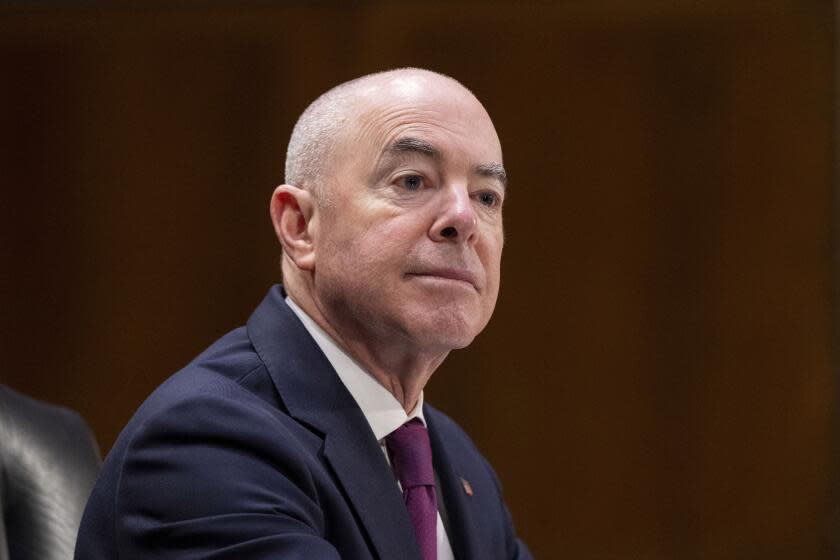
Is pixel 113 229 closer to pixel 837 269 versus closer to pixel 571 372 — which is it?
pixel 571 372

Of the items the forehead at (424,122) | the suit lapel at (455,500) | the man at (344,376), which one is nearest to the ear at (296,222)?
the man at (344,376)

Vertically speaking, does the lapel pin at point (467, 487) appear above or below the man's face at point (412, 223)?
below

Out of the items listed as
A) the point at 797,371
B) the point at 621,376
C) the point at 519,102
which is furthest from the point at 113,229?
the point at 797,371

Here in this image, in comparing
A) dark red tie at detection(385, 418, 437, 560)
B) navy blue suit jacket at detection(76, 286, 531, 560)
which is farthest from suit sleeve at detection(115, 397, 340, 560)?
dark red tie at detection(385, 418, 437, 560)

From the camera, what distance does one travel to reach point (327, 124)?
1474 millimetres

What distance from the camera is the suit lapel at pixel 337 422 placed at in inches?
50.9

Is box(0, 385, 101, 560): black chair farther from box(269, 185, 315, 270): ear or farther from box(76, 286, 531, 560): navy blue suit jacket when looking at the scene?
box(269, 185, 315, 270): ear

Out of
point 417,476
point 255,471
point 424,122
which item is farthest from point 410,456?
point 424,122

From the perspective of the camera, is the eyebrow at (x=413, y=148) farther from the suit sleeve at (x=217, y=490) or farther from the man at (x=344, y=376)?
the suit sleeve at (x=217, y=490)

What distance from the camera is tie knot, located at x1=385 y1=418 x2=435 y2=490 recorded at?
1.40 metres

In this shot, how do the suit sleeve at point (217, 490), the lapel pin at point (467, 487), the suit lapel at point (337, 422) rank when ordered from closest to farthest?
the suit sleeve at point (217, 490), the suit lapel at point (337, 422), the lapel pin at point (467, 487)

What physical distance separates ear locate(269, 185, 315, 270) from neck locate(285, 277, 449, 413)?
0.05 metres

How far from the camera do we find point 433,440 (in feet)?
5.25

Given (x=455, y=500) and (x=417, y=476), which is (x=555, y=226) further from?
(x=417, y=476)
